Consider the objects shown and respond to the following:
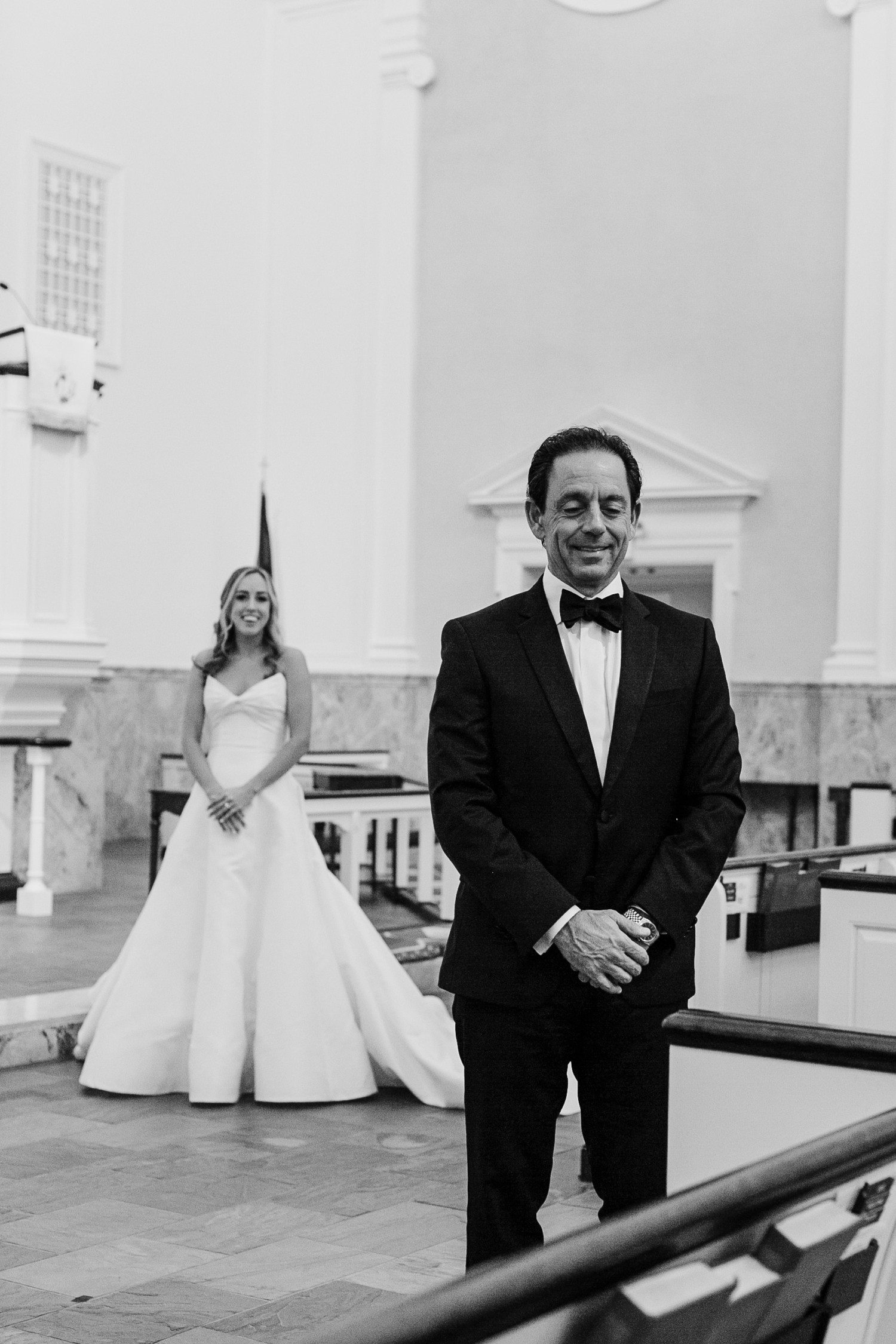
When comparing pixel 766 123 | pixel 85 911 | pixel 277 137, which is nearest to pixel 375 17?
pixel 277 137

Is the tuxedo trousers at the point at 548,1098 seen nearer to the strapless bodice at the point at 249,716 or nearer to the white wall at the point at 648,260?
the strapless bodice at the point at 249,716

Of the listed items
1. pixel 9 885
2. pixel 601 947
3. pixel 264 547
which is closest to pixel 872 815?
pixel 9 885

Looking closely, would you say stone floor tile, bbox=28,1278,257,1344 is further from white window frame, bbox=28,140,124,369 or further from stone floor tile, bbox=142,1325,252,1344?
white window frame, bbox=28,140,124,369

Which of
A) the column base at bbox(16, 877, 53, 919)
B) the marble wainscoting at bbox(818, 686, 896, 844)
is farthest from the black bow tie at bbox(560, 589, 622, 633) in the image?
the marble wainscoting at bbox(818, 686, 896, 844)

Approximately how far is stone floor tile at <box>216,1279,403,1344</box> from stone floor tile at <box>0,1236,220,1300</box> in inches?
14.7

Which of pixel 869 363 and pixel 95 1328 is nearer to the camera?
pixel 95 1328

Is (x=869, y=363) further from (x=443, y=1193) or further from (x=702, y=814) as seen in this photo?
(x=702, y=814)

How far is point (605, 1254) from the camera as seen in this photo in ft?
4.45

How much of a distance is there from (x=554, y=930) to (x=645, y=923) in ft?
0.49

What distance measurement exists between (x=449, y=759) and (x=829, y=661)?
434 inches

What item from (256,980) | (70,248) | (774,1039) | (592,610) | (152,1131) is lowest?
(152,1131)

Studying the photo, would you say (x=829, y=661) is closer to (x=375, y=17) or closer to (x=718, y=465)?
(x=718, y=465)

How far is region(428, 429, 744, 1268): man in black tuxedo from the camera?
2.59m

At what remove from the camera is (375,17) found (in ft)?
50.8
